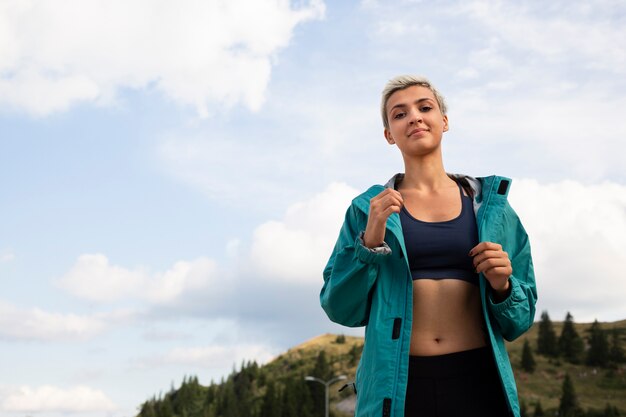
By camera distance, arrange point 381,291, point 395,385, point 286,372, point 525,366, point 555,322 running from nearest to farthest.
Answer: point 395,385, point 381,291, point 525,366, point 555,322, point 286,372

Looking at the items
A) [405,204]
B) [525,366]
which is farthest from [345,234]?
[525,366]

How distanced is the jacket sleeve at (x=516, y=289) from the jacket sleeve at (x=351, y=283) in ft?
2.11

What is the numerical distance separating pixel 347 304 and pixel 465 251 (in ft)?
2.25

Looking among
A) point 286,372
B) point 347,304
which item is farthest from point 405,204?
point 286,372

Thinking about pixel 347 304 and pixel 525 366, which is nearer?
pixel 347 304

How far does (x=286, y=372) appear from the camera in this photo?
158375 millimetres

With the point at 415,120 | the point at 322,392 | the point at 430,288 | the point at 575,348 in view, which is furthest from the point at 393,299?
the point at 575,348

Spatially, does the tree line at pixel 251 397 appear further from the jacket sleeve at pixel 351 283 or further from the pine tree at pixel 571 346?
the jacket sleeve at pixel 351 283

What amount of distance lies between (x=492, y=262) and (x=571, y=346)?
377 feet

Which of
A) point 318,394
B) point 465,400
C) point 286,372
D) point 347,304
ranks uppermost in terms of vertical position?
point 286,372

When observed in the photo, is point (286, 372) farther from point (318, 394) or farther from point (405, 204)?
point (405, 204)

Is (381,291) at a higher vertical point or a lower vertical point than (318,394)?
lower

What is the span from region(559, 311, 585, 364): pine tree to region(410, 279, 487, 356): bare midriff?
4424 inches

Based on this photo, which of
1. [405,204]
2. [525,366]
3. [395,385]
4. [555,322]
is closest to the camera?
[395,385]
